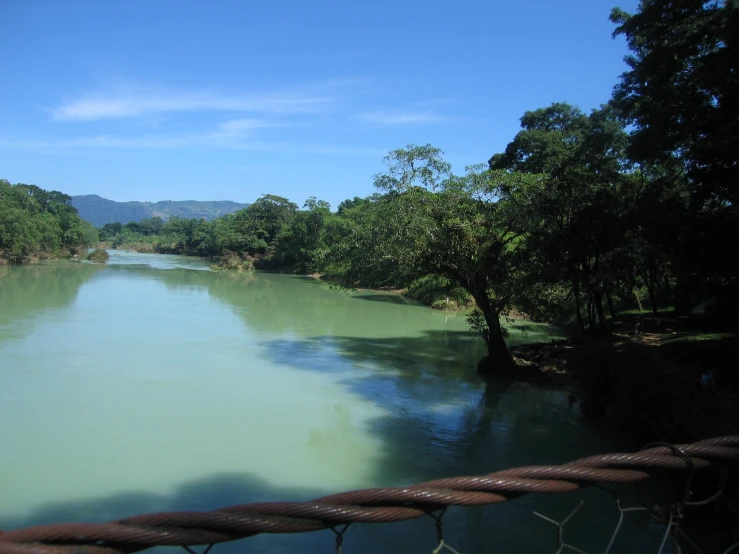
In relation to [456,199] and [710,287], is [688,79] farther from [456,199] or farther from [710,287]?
[456,199]

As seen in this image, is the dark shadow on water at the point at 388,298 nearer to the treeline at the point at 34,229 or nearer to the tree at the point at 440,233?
the tree at the point at 440,233

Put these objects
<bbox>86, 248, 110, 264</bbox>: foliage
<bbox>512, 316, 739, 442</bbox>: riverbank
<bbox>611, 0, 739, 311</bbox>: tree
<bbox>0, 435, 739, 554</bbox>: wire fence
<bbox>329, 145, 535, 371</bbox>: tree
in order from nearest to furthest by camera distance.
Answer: <bbox>0, 435, 739, 554</bbox>: wire fence → <bbox>512, 316, 739, 442</bbox>: riverbank → <bbox>611, 0, 739, 311</bbox>: tree → <bbox>329, 145, 535, 371</bbox>: tree → <bbox>86, 248, 110, 264</bbox>: foliage

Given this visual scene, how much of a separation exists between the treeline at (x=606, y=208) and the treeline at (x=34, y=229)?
39721 mm

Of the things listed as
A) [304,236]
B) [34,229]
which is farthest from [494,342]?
[34,229]

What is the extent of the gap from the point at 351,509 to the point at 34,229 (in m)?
56.2

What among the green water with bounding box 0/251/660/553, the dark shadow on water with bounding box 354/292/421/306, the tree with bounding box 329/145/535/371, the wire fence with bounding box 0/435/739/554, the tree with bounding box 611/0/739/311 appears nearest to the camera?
the wire fence with bounding box 0/435/739/554

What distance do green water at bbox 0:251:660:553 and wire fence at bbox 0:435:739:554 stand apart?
5.18m

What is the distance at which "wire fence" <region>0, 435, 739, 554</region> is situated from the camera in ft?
3.32

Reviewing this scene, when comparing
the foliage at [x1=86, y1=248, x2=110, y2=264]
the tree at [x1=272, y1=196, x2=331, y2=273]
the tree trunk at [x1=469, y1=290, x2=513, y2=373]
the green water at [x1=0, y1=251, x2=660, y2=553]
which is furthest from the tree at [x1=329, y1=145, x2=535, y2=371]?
the foliage at [x1=86, y1=248, x2=110, y2=264]

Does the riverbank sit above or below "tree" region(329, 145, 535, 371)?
below

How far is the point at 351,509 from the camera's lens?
1.13 metres

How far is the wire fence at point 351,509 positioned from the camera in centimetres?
101

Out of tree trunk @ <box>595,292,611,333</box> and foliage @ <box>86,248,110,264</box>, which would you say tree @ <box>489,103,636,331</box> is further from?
foliage @ <box>86,248,110,264</box>

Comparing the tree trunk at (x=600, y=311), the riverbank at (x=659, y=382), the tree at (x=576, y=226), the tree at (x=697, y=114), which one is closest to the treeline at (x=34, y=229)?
the tree at (x=576, y=226)
